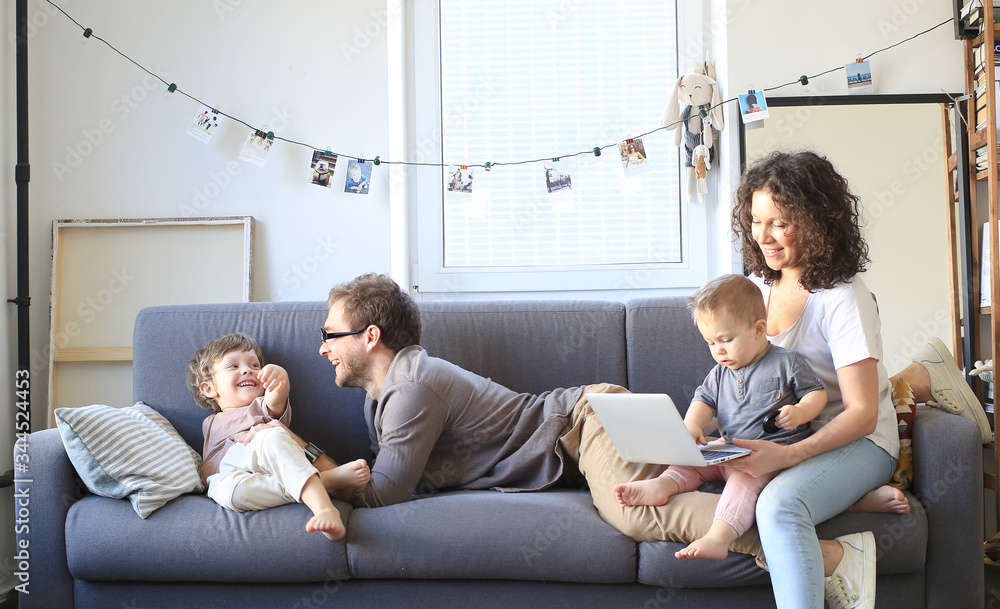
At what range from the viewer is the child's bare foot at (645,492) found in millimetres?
1458

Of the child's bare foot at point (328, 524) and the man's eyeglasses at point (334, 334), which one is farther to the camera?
the man's eyeglasses at point (334, 334)

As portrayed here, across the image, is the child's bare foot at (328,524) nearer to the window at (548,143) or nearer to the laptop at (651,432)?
the laptop at (651,432)

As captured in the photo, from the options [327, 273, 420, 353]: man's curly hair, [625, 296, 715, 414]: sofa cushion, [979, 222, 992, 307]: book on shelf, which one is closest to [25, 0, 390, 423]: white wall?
[327, 273, 420, 353]: man's curly hair

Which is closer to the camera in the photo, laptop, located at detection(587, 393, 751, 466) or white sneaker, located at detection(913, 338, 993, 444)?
laptop, located at detection(587, 393, 751, 466)

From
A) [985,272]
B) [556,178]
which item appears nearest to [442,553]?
[556,178]

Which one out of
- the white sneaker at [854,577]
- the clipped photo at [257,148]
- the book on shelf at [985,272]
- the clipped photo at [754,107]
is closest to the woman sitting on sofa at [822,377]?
the white sneaker at [854,577]

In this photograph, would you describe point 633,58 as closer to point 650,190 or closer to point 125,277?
point 650,190

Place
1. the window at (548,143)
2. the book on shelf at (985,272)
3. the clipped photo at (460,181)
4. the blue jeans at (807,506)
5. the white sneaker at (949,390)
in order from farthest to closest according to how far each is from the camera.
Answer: the window at (548,143)
the clipped photo at (460,181)
the book on shelf at (985,272)
the white sneaker at (949,390)
the blue jeans at (807,506)

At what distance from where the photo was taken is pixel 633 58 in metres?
2.78

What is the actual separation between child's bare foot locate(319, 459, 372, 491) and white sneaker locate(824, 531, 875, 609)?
0.93 meters

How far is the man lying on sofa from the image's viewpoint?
1.61 m

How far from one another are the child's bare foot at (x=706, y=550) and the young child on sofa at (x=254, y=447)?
673mm

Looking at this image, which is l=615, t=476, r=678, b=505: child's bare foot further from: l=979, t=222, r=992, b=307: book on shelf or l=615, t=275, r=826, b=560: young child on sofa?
l=979, t=222, r=992, b=307: book on shelf

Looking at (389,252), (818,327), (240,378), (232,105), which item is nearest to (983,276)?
(818,327)
